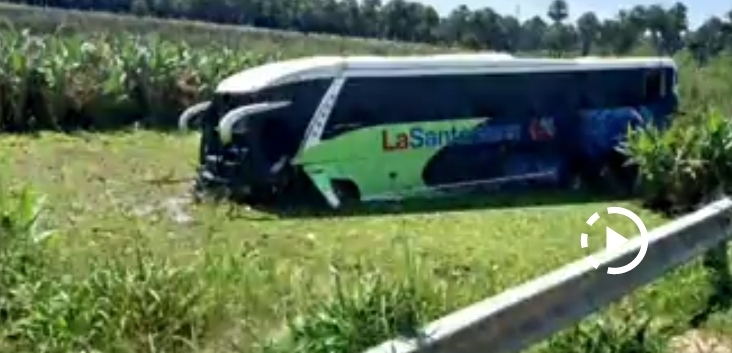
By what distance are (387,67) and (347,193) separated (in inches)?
74.7

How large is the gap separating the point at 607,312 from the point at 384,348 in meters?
2.04

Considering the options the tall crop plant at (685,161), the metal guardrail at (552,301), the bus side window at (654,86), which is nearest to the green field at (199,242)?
the metal guardrail at (552,301)

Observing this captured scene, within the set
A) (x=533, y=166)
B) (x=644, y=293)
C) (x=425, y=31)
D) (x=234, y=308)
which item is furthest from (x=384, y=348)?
(x=425, y=31)

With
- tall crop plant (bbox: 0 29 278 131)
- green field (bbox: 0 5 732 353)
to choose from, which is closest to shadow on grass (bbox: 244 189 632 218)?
green field (bbox: 0 5 732 353)

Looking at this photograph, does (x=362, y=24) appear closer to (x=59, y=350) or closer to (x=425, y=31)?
(x=425, y=31)

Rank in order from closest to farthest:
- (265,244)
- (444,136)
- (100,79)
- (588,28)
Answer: (265,244) → (444,136) → (100,79) → (588,28)

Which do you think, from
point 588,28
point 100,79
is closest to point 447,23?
point 588,28

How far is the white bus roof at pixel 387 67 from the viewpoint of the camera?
15.1 metres

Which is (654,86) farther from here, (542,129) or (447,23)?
(447,23)

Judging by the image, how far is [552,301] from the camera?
4.95 meters

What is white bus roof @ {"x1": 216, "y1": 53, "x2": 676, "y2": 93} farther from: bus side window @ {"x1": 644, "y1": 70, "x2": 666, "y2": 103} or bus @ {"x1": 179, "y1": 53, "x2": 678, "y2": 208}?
bus side window @ {"x1": 644, "y1": 70, "x2": 666, "y2": 103}

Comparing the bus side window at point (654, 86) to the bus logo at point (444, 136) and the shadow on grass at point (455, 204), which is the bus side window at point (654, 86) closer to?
the shadow on grass at point (455, 204)

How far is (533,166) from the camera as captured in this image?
17.8m

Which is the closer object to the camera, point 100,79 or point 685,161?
point 685,161
